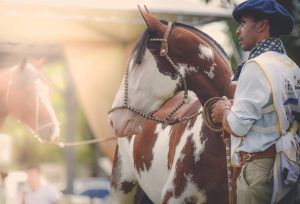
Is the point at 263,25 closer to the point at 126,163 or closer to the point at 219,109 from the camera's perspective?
the point at 219,109

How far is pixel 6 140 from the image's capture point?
7.96 meters

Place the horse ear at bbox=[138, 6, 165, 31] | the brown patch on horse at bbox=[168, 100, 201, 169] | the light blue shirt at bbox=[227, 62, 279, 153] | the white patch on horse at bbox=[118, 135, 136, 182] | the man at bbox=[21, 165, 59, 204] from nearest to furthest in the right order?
the light blue shirt at bbox=[227, 62, 279, 153]
the horse ear at bbox=[138, 6, 165, 31]
the brown patch on horse at bbox=[168, 100, 201, 169]
the white patch on horse at bbox=[118, 135, 136, 182]
the man at bbox=[21, 165, 59, 204]

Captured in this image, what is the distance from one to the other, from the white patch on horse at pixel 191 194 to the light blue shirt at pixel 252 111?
0.71 meters

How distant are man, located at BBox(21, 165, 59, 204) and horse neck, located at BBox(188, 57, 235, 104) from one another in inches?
170

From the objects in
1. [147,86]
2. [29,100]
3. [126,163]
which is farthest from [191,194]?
[29,100]

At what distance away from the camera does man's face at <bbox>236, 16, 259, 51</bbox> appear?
387 cm

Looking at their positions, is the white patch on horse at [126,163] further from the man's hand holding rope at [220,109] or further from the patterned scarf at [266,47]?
the patterned scarf at [266,47]

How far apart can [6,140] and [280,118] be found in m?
4.86

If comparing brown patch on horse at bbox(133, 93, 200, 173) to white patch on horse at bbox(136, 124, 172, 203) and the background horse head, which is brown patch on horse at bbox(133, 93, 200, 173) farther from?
the background horse head

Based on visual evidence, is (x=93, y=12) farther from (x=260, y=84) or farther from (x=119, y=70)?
(x=260, y=84)

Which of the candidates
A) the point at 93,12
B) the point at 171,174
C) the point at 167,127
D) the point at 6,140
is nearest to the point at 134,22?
the point at 93,12

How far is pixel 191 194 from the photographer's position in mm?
4328

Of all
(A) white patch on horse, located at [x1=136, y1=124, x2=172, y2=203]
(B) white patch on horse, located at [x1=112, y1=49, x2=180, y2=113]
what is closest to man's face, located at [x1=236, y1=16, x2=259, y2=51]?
(B) white patch on horse, located at [x1=112, y1=49, x2=180, y2=113]

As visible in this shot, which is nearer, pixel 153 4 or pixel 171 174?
pixel 171 174
